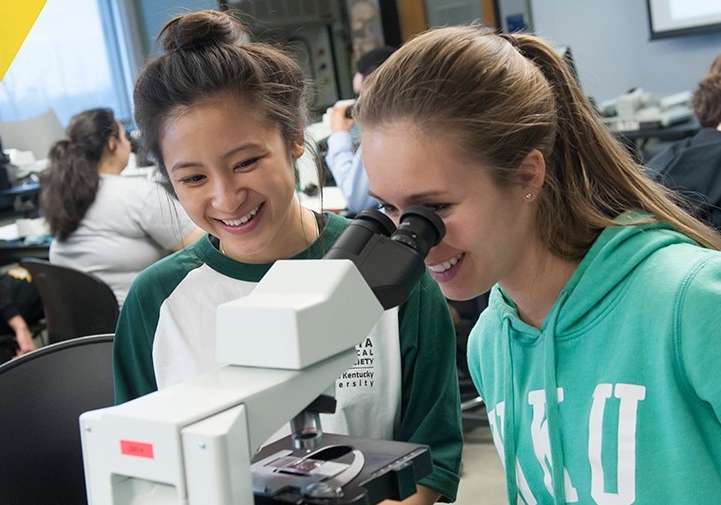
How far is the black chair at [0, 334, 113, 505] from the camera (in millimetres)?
1510

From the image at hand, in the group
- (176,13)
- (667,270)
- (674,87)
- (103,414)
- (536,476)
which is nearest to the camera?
(103,414)

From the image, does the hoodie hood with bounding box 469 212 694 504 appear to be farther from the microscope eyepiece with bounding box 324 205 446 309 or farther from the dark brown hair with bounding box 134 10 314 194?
the dark brown hair with bounding box 134 10 314 194

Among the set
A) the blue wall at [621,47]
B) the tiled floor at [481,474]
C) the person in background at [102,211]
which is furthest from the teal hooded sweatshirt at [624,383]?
the blue wall at [621,47]

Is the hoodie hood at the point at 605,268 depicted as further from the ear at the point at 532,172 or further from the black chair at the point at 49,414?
the black chair at the point at 49,414

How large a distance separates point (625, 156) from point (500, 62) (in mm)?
232

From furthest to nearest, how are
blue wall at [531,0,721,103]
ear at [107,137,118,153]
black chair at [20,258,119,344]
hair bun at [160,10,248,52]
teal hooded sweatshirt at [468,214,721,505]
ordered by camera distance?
blue wall at [531,0,721,103]
ear at [107,137,118,153]
black chair at [20,258,119,344]
hair bun at [160,10,248,52]
teal hooded sweatshirt at [468,214,721,505]

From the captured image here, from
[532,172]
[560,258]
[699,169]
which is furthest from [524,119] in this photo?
[699,169]

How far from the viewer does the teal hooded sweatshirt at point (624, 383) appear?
1.00 m

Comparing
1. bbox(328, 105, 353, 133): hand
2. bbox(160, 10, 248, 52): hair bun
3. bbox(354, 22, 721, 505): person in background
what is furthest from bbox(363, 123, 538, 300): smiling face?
bbox(328, 105, 353, 133): hand

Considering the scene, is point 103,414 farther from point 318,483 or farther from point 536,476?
point 536,476

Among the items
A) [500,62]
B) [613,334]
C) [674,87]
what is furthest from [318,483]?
[674,87]

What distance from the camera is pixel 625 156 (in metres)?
1.21

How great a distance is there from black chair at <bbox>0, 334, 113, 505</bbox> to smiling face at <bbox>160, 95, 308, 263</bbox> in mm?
444

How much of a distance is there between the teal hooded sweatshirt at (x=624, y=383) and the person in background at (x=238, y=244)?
13 centimetres
